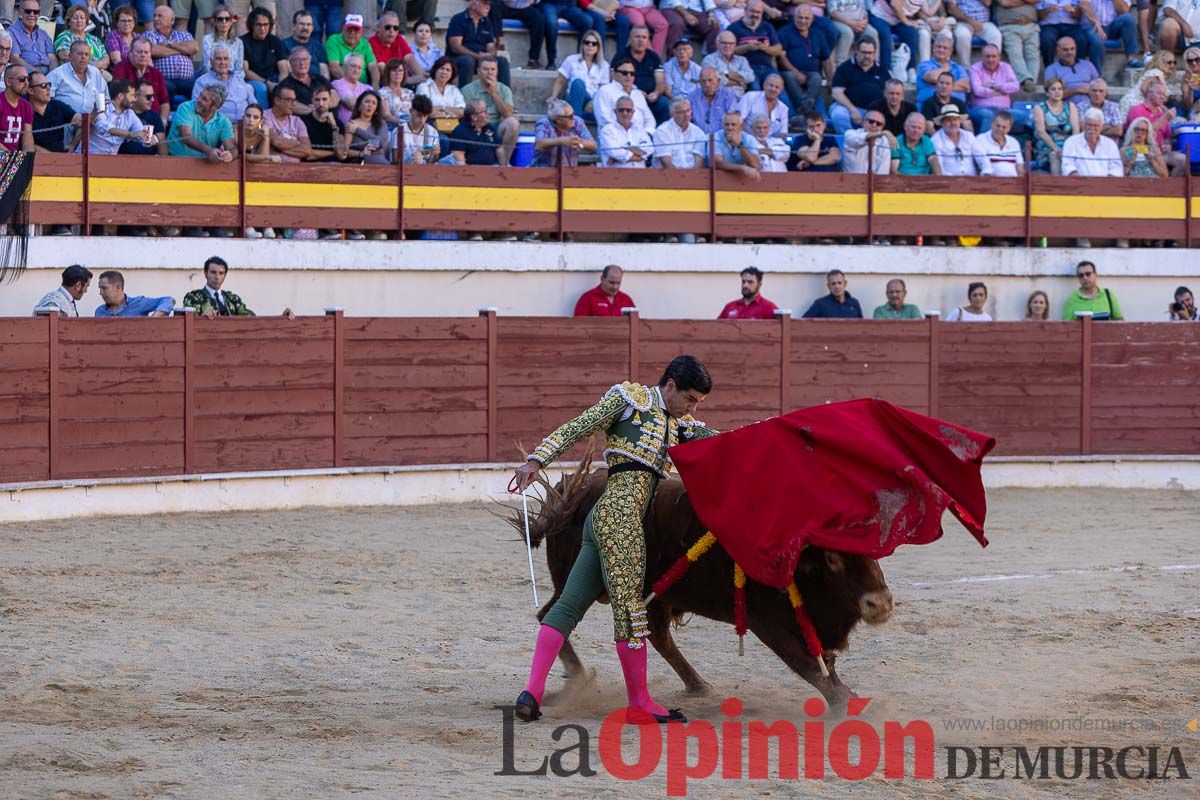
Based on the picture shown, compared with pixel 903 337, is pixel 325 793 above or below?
below

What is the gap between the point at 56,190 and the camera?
10.5m

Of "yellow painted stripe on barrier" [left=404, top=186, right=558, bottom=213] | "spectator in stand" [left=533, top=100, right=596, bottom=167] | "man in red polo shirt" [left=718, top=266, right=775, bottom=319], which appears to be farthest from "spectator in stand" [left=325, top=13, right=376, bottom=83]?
"man in red polo shirt" [left=718, top=266, right=775, bottom=319]

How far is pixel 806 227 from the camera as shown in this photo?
13.1 m

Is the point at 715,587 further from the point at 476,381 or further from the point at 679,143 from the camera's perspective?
the point at 679,143

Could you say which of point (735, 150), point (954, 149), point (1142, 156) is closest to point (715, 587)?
point (735, 150)

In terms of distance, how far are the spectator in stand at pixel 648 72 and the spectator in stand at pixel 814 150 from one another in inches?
43.5

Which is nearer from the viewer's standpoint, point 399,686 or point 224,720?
point 224,720

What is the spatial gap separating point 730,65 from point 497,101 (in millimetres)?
2106

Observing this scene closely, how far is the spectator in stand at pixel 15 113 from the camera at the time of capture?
1016 centimetres

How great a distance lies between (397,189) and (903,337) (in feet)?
12.9

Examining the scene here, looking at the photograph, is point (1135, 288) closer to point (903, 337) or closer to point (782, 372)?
point (903, 337)

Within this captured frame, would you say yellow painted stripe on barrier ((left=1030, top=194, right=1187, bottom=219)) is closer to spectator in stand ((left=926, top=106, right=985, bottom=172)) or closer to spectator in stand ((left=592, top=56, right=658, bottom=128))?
spectator in stand ((left=926, top=106, right=985, bottom=172))

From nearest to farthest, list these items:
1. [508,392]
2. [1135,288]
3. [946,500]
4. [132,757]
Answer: [132,757] → [946,500] → [508,392] → [1135,288]

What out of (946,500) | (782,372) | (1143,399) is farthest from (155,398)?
(1143,399)
